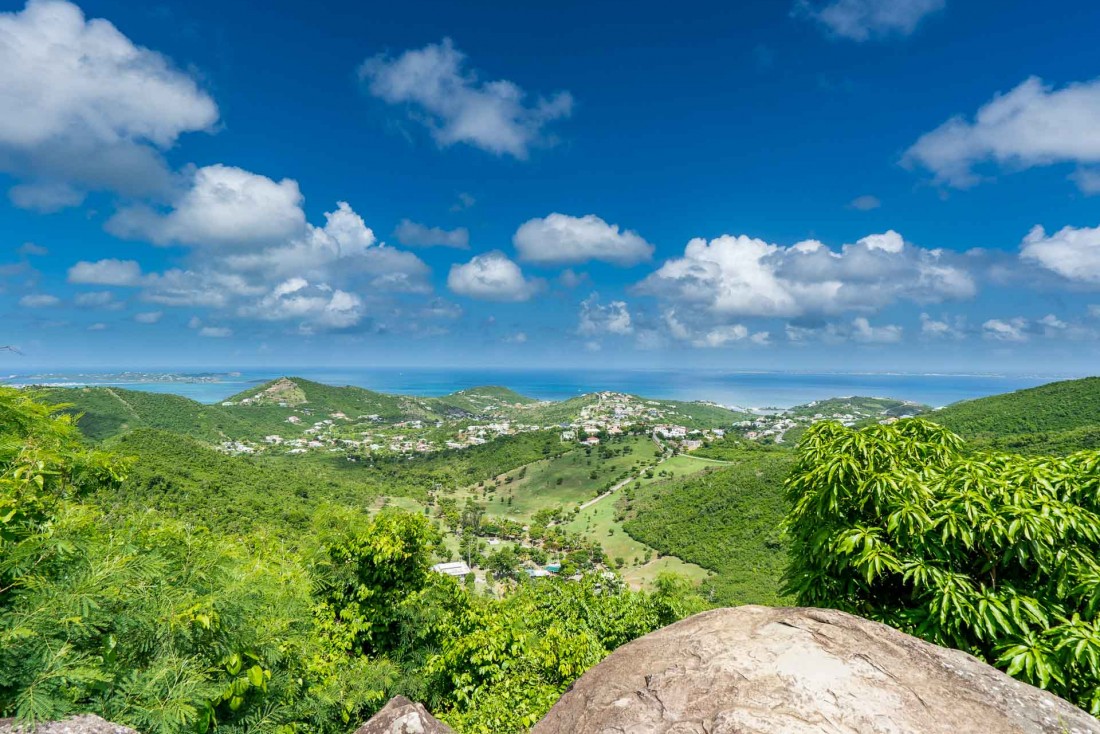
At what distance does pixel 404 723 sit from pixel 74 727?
3.17 metres

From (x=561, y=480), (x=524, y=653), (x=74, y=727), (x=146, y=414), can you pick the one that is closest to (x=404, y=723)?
(x=74, y=727)

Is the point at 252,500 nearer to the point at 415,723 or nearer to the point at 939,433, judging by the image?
the point at 415,723

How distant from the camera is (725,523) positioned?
70.7 meters

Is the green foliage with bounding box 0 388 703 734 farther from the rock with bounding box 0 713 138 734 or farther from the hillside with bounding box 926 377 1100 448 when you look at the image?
the hillside with bounding box 926 377 1100 448

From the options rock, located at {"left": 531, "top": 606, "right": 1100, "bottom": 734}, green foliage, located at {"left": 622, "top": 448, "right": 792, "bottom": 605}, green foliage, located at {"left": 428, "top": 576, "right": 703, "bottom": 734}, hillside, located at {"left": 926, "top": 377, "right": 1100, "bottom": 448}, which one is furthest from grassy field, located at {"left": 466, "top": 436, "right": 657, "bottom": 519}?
rock, located at {"left": 531, "top": 606, "right": 1100, "bottom": 734}

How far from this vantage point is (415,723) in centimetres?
556

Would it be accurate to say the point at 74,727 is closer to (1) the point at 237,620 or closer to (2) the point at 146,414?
(1) the point at 237,620

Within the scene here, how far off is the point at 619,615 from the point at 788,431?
17971cm

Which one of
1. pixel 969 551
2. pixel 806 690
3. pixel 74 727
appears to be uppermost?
pixel 969 551

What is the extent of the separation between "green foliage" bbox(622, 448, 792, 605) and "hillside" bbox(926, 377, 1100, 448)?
112 feet

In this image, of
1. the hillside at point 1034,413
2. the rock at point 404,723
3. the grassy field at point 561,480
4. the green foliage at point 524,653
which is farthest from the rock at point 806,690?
the grassy field at point 561,480

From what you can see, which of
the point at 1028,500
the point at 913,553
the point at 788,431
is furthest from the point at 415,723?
the point at 788,431

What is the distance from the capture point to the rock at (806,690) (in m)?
3.01

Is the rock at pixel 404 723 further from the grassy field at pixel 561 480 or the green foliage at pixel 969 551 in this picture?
the grassy field at pixel 561 480
